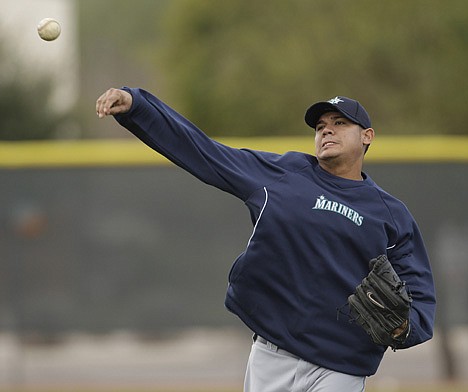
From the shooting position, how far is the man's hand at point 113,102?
3672 millimetres

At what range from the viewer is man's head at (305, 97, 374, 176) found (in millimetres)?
4148

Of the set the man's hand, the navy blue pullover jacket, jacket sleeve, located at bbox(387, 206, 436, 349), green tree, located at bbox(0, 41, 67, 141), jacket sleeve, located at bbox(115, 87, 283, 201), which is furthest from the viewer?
green tree, located at bbox(0, 41, 67, 141)


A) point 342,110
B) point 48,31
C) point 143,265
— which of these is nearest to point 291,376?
point 342,110

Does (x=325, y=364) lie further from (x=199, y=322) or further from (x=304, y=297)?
(x=199, y=322)

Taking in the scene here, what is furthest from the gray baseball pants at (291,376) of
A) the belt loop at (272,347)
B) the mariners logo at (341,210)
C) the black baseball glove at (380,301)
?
the mariners logo at (341,210)

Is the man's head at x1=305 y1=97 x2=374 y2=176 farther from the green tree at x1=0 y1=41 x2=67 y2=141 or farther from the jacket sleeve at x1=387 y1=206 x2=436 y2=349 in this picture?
the green tree at x1=0 y1=41 x2=67 y2=141

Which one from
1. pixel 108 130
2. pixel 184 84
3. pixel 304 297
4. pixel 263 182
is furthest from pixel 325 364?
pixel 108 130

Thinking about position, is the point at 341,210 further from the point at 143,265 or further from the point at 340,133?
the point at 143,265

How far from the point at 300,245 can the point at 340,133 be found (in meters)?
0.48

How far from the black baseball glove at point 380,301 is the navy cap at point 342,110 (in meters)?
0.57

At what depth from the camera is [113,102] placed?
3732 mm

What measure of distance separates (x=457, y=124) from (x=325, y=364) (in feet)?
43.4

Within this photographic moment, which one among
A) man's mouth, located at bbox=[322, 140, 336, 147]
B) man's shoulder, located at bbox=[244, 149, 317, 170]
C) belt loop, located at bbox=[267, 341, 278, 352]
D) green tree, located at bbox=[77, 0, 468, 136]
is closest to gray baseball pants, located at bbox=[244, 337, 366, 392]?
belt loop, located at bbox=[267, 341, 278, 352]

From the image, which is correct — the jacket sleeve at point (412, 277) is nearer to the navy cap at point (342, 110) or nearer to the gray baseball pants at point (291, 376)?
the gray baseball pants at point (291, 376)
